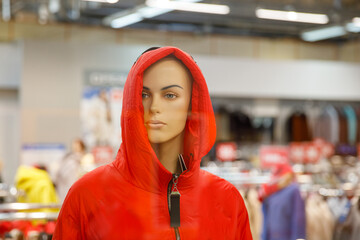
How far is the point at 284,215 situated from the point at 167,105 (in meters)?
2.37

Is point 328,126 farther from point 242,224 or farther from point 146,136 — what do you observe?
point 146,136

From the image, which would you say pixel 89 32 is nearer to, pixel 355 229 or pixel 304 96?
pixel 304 96

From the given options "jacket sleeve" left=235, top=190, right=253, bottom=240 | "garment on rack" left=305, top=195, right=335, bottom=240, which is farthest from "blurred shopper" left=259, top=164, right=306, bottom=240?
"jacket sleeve" left=235, top=190, right=253, bottom=240

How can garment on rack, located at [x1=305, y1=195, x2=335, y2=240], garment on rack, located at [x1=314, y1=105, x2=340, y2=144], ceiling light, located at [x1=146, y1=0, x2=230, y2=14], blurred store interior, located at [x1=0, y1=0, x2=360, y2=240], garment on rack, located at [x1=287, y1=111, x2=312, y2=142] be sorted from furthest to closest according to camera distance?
garment on rack, located at [x1=314, y1=105, x2=340, y2=144] → garment on rack, located at [x1=287, y1=111, x2=312, y2=142] → ceiling light, located at [x1=146, y1=0, x2=230, y2=14] → blurred store interior, located at [x1=0, y1=0, x2=360, y2=240] → garment on rack, located at [x1=305, y1=195, x2=335, y2=240]

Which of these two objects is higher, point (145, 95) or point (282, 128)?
point (145, 95)

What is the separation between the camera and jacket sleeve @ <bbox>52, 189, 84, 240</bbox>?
1048mm

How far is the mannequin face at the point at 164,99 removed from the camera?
1.06 metres

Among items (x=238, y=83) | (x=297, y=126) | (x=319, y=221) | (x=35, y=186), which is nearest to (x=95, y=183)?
(x=35, y=186)

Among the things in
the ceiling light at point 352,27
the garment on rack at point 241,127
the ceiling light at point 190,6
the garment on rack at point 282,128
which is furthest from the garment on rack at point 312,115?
the ceiling light at point 190,6

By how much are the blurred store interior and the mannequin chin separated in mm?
2353

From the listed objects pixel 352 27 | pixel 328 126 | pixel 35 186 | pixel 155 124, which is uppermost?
pixel 352 27

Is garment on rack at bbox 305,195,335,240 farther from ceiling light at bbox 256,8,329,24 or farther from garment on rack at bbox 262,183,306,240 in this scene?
ceiling light at bbox 256,8,329,24

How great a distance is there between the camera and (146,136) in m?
1.05

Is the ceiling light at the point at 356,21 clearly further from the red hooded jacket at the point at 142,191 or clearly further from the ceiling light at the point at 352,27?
the red hooded jacket at the point at 142,191
